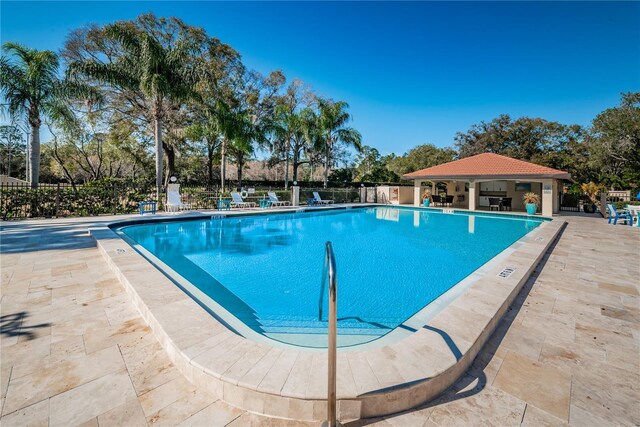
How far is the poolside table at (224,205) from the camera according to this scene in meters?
16.1

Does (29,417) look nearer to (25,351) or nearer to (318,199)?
(25,351)

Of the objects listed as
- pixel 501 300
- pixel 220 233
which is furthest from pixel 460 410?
pixel 220 233

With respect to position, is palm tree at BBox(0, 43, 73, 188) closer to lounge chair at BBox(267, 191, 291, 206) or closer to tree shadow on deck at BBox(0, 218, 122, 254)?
tree shadow on deck at BBox(0, 218, 122, 254)

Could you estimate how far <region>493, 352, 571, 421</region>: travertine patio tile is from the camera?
2070mm

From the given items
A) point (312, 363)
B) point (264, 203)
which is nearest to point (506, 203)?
point (264, 203)

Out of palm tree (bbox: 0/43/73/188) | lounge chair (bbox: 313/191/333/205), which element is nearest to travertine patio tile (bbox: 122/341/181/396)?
palm tree (bbox: 0/43/73/188)

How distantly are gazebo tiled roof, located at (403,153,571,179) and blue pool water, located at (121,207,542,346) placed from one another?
22.9ft

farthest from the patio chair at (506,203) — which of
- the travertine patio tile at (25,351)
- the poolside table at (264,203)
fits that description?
the travertine patio tile at (25,351)

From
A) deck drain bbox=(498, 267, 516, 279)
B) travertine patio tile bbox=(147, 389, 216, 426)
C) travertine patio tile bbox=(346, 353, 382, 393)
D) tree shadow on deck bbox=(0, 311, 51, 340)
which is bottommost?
travertine patio tile bbox=(147, 389, 216, 426)

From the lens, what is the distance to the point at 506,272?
4.83 m

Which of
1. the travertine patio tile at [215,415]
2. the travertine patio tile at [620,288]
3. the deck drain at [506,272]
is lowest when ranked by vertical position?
the travertine patio tile at [215,415]

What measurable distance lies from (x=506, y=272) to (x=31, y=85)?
16.9m

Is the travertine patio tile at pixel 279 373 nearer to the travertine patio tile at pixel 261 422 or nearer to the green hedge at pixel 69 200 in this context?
the travertine patio tile at pixel 261 422

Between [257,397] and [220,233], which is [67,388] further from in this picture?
[220,233]
